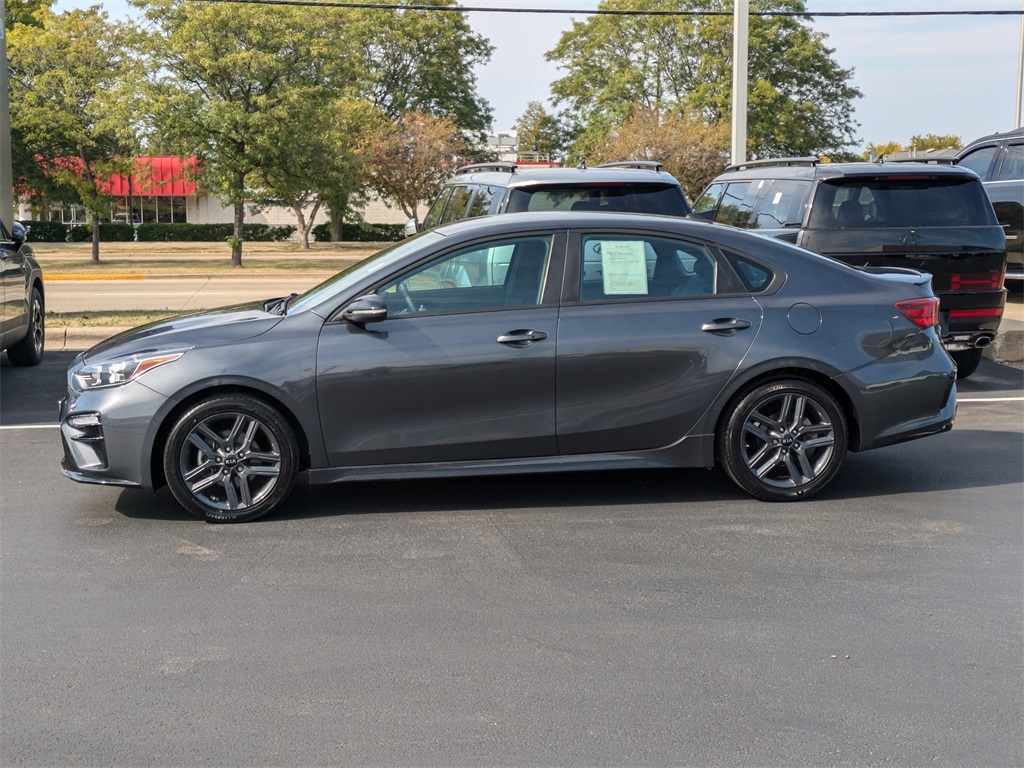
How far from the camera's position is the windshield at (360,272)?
21.1 feet

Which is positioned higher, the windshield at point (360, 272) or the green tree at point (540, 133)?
the green tree at point (540, 133)

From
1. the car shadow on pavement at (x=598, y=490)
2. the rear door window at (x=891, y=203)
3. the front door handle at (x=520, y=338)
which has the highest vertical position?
the rear door window at (x=891, y=203)

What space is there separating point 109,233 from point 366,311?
54.5 meters

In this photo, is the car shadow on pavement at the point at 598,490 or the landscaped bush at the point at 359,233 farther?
the landscaped bush at the point at 359,233

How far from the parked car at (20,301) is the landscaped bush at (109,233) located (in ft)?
155

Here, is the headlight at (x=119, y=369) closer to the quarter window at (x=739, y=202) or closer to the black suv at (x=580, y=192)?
the black suv at (x=580, y=192)

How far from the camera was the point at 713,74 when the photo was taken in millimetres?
54375

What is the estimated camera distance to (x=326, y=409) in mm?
6129

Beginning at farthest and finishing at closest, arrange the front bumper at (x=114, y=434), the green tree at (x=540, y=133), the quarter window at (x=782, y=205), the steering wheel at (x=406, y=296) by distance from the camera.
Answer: the green tree at (x=540, y=133) → the quarter window at (x=782, y=205) → the steering wheel at (x=406, y=296) → the front bumper at (x=114, y=434)

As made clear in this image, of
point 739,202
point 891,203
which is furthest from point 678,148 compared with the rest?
point 891,203

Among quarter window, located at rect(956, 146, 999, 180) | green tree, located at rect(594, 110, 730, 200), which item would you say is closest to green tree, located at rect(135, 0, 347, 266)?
green tree, located at rect(594, 110, 730, 200)

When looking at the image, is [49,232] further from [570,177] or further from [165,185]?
[570,177]

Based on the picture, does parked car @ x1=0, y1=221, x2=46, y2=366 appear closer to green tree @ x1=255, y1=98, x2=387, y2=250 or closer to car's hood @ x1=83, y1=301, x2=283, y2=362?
car's hood @ x1=83, y1=301, x2=283, y2=362

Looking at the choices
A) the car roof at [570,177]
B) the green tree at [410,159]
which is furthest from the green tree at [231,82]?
the car roof at [570,177]
